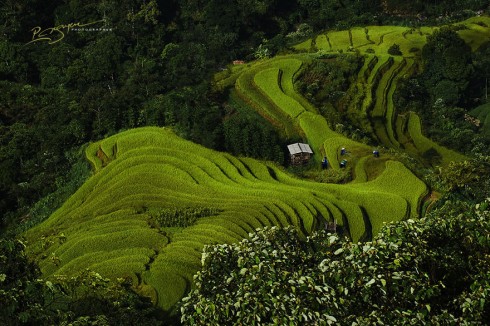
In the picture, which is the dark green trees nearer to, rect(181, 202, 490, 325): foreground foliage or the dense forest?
the dense forest

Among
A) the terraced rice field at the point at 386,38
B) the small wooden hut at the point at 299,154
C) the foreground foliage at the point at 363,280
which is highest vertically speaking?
the foreground foliage at the point at 363,280

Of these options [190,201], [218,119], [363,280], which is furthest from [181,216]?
[363,280]

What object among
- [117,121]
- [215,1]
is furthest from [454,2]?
[117,121]

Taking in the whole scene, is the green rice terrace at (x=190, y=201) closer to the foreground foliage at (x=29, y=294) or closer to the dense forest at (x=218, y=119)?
the dense forest at (x=218, y=119)

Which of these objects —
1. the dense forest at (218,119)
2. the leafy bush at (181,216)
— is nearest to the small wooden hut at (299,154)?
the dense forest at (218,119)

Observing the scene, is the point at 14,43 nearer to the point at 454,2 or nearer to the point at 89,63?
the point at 89,63

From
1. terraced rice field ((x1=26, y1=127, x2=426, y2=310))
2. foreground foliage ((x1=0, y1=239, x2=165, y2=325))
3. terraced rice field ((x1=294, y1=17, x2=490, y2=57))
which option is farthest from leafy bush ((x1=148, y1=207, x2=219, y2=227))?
terraced rice field ((x1=294, y1=17, x2=490, y2=57))

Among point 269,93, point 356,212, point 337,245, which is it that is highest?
point 337,245
